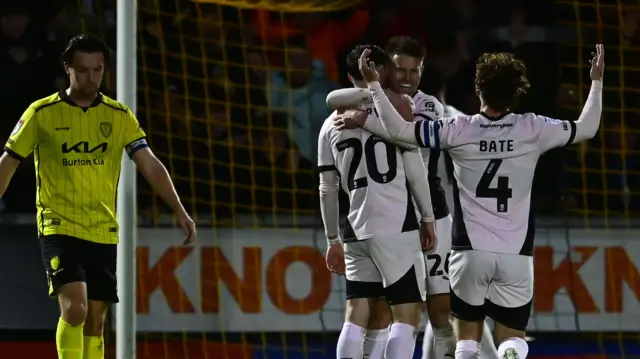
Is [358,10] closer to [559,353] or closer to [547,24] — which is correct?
[547,24]

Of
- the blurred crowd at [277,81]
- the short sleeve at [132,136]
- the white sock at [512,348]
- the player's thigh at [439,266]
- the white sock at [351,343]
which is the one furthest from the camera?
the blurred crowd at [277,81]

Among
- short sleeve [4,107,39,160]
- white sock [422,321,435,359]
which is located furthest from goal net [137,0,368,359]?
short sleeve [4,107,39,160]

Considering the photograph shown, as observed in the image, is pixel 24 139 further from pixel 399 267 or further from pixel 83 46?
pixel 399 267

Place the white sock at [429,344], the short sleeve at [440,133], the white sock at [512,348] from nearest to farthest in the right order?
the white sock at [512,348] < the short sleeve at [440,133] < the white sock at [429,344]

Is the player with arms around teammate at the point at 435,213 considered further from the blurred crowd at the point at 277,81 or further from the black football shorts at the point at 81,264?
the blurred crowd at the point at 277,81

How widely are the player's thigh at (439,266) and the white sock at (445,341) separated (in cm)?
18

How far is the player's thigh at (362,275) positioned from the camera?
585 cm

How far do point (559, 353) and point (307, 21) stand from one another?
9.08ft

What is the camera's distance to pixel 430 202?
19.1 feet

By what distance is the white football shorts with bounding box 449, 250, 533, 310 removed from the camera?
212 inches

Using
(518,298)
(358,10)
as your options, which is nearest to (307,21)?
(358,10)

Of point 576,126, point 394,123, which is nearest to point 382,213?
point 394,123

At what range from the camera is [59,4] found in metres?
8.94

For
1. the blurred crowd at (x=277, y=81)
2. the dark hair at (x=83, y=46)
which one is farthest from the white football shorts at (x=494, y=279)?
the blurred crowd at (x=277, y=81)
